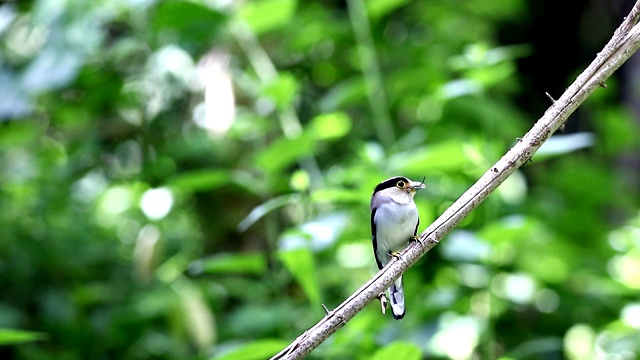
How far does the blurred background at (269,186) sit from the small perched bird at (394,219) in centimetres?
56

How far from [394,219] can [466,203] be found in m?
0.22

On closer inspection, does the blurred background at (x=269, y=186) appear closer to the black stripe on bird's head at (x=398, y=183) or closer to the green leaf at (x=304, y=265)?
the green leaf at (x=304, y=265)

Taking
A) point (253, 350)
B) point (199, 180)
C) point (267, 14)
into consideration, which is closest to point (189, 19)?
point (267, 14)

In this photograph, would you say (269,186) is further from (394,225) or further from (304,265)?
(394,225)

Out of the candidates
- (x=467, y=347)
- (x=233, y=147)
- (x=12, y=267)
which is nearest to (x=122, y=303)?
(x=12, y=267)

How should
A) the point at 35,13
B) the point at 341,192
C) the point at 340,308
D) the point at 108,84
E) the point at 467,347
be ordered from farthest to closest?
1. the point at 108,84
2. the point at 35,13
3. the point at 467,347
4. the point at 341,192
5. the point at 340,308

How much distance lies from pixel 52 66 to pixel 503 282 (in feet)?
6.63

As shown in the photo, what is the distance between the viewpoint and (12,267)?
315 centimetres

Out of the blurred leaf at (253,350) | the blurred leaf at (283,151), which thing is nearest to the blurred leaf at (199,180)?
the blurred leaf at (283,151)

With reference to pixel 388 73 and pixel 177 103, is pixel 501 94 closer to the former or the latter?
pixel 388 73

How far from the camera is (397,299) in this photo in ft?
4.91

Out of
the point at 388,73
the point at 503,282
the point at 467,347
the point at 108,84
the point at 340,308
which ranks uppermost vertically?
the point at 108,84

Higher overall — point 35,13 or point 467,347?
point 35,13

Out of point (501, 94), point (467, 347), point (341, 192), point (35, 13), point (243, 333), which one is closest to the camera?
point (341, 192)
